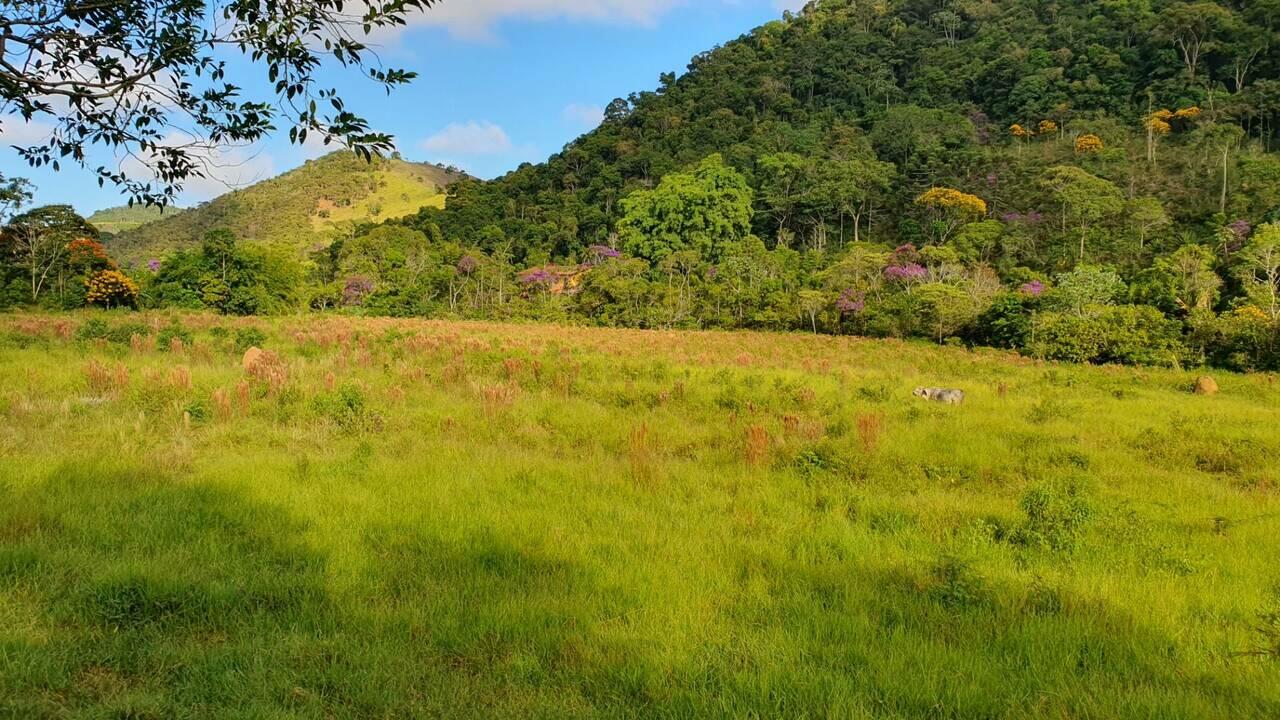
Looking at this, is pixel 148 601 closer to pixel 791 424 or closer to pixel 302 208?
pixel 791 424

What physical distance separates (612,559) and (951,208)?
48.2 m

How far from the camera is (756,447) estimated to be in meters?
7.28

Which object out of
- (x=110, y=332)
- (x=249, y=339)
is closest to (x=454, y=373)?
(x=249, y=339)

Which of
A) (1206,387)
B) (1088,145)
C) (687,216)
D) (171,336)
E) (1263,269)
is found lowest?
(1206,387)

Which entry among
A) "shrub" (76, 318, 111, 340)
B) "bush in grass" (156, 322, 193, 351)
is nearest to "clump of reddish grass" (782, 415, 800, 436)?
"bush in grass" (156, 322, 193, 351)

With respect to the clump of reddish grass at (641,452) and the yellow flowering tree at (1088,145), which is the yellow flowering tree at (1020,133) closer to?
Result: the yellow flowering tree at (1088,145)

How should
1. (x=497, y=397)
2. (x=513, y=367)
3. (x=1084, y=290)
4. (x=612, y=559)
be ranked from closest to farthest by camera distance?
(x=612, y=559)
(x=497, y=397)
(x=513, y=367)
(x=1084, y=290)

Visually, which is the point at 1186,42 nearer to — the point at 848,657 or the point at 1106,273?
the point at 1106,273

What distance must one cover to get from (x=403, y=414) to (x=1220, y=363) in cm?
2382

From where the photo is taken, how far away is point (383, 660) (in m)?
3.00

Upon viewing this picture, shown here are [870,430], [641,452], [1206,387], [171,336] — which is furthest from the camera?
[171,336]

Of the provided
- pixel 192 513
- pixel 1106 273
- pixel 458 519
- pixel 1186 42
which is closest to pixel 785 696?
pixel 458 519

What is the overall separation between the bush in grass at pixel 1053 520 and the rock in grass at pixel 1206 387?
40.4 ft

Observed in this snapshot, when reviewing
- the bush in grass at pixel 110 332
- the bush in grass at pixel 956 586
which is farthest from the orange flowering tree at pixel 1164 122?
the bush in grass at pixel 110 332
